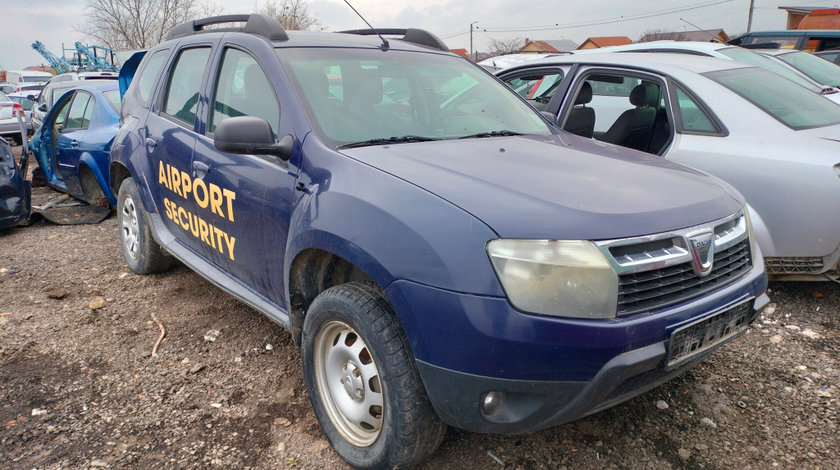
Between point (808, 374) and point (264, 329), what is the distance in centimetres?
314

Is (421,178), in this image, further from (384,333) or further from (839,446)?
(839,446)

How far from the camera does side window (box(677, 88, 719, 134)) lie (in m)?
3.92

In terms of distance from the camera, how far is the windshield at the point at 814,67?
24.7 ft

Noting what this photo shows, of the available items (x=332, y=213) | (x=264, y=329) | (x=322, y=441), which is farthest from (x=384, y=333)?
(x=264, y=329)

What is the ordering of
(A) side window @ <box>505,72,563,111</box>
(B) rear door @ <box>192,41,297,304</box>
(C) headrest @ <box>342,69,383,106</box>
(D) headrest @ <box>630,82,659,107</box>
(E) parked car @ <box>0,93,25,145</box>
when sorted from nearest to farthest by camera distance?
(B) rear door @ <box>192,41,297,304</box>
(C) headrest @ <box>342,69,383,106</box>
(D) headrest @ <box>630,82,659,107</box>
(A) side window @ <box>505,72,563,111</box>
(E) parked car @ <box>0,93,25,145</box>

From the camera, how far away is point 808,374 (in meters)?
3.06

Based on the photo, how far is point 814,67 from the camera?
7.78 metres

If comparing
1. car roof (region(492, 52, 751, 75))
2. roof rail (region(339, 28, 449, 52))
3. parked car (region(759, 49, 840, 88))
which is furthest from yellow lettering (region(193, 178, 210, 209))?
parked car (region(759, 49, 840, 88))

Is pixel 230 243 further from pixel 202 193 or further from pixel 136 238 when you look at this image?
pixel 136 238

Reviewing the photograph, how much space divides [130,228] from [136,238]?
151mm

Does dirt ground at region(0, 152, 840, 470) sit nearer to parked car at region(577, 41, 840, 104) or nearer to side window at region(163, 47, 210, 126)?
side window at region(163, 47, 210, 126)

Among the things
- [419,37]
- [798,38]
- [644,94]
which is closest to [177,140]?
[419,37]

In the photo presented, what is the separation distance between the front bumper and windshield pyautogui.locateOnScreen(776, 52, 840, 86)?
7.37 metres

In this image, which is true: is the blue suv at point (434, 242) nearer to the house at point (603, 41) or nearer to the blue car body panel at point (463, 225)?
the blue car body panel at point (463, 225)
